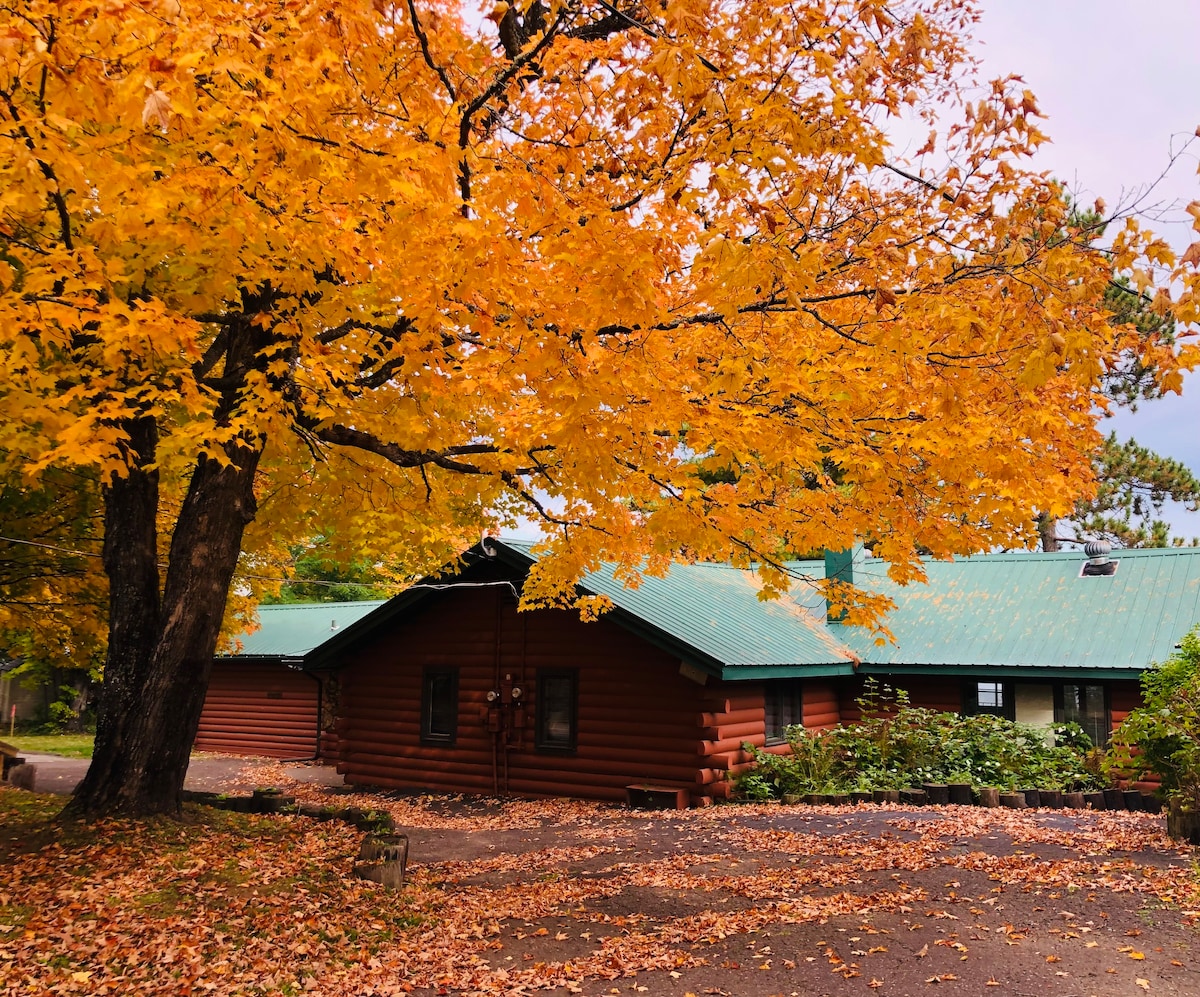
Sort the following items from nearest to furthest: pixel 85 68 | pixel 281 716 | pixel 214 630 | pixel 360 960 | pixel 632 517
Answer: pixel 85 68
pixel 360 960
pixel 214 630
pixel 632 517
pixel 281 716

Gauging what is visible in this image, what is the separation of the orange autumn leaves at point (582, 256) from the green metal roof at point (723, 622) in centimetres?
551

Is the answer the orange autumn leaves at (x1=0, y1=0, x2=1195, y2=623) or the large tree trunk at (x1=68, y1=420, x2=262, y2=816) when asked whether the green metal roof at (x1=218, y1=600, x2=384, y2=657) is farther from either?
the orange autumn leaves at (x1=0, y1=0, x2=1195, y2=623)

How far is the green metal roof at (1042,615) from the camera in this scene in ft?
60.7

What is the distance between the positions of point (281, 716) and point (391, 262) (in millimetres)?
22510

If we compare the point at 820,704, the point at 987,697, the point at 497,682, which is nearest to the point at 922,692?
the point at 987,697

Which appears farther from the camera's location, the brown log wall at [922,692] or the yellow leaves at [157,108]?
the brown log wall at [922,692]

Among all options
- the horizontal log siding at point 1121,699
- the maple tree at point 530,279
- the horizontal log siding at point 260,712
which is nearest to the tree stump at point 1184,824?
the maple tree at point 530,279

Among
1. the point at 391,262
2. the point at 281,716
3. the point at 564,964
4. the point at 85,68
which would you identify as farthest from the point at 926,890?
the point at 281,716

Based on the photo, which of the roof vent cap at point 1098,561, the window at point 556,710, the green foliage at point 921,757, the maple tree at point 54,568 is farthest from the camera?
the roof vent cap at point 1098,561

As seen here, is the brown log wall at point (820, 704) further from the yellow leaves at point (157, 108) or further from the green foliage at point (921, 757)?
the yellow leaves at point (157, 108)

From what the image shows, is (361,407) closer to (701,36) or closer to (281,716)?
(701,36)

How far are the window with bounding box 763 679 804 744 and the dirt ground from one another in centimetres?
466

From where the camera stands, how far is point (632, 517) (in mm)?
12031

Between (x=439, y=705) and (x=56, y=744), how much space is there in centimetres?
1719
